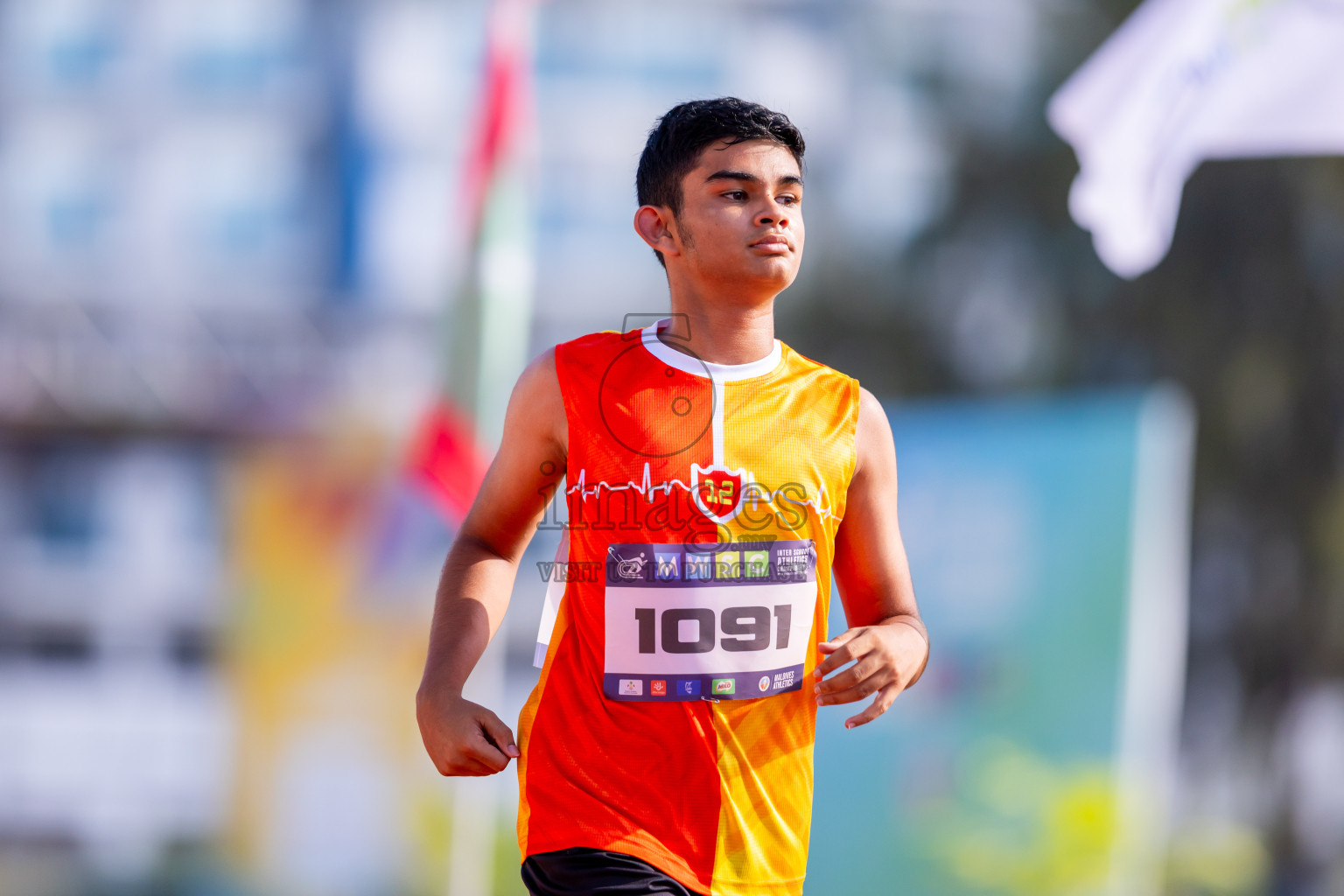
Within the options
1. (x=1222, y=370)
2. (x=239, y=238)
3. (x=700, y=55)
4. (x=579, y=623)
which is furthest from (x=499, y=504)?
(x=239, y=238)

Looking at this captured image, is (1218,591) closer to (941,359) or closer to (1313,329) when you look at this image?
(1313,329)

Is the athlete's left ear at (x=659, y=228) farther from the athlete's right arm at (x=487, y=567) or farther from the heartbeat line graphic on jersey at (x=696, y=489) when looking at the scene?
the heartbeat line graphic on jersey at (x=696, y=489)

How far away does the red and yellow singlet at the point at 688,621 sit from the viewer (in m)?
1.76

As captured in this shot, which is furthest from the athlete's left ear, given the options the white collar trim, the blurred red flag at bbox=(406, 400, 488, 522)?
the blurred red flag at bbox=(406, 400, 488, 522)

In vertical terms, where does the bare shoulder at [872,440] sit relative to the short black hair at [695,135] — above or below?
below

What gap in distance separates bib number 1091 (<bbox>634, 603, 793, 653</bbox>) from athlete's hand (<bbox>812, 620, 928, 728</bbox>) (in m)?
0.11

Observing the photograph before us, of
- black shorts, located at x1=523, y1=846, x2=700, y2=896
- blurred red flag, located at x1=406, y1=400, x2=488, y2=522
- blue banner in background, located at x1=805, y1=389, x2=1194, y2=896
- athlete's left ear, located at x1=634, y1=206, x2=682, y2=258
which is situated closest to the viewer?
black shorts, located at x1=523, y1=846, x2=700, y2=896

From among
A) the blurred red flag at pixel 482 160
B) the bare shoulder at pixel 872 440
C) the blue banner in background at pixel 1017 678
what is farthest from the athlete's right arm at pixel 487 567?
the blue banner in background at pixel 1017 678

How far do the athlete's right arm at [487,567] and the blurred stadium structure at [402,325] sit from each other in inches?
340

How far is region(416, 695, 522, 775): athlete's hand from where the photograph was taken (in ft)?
5.71

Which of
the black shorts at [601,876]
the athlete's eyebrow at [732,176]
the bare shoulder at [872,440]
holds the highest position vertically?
the athlete's eyebrow at [732,176]

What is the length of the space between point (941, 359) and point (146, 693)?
1033 centimetres

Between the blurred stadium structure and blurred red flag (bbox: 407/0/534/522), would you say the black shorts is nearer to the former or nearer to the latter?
blurred red flag (bbox: 407/0/534/522)

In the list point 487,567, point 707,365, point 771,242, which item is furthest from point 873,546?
point 487,567
